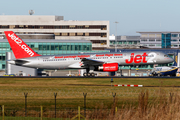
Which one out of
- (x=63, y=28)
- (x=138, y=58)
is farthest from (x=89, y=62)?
(x=63, y=28)

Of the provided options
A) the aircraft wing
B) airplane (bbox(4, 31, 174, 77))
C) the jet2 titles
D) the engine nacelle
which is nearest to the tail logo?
airplane (bbox(4, 31, 174, 77))

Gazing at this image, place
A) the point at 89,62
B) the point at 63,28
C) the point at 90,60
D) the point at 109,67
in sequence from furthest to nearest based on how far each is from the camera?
the point at 63,28 → the point at 89,62 → the point at 90,60 → the point at 109,67

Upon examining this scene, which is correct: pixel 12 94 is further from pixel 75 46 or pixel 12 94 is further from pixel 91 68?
pixel 75 46

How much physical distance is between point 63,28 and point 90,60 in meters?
98.2

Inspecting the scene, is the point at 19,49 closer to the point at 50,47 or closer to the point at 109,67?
the point at 109,67

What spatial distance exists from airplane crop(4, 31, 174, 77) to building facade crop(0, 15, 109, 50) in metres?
90.3

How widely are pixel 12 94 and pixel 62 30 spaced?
124010 millimetres

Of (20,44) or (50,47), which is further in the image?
(50,47)

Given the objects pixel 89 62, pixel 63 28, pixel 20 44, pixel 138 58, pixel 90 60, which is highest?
pixel 63 28

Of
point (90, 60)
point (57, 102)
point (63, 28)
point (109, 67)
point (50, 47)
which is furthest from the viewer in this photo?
point (63, 28)

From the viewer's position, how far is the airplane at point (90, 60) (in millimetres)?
69250

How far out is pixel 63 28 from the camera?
541 feet

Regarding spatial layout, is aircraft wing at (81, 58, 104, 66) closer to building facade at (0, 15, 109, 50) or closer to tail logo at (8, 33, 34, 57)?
tail logo at (8, 33, 34, 57)

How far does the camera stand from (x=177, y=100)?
2181 cm
